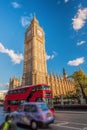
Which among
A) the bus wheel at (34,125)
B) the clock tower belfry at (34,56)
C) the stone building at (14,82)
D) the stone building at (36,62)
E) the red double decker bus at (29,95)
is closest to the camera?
the bus wheel at (34,125)

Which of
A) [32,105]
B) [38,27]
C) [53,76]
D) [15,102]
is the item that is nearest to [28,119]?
[32,105]

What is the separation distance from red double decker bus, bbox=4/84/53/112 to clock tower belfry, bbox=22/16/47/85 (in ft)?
217

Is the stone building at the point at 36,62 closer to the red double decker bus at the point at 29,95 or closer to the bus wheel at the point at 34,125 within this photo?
the red double decker bus at the point at 29,95

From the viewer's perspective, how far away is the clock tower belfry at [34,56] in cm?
9881

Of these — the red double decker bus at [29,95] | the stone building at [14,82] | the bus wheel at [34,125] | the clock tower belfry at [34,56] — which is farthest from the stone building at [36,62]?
the bus wheel at [34,125]

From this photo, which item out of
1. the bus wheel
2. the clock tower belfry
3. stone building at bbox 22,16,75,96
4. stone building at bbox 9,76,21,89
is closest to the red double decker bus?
the bus wheel

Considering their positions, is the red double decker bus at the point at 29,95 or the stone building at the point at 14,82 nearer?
the red double decker bus at the point at 29,95

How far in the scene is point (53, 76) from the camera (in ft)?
360

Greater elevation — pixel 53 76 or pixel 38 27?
pixel 38 27

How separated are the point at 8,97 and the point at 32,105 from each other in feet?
63.4

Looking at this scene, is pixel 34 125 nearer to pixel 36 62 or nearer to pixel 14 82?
pixel 36 62

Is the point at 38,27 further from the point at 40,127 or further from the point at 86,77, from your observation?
the point at 40,127

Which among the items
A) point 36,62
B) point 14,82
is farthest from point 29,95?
point 14,82

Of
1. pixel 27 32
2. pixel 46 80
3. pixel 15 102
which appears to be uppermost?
pixel 27 32
